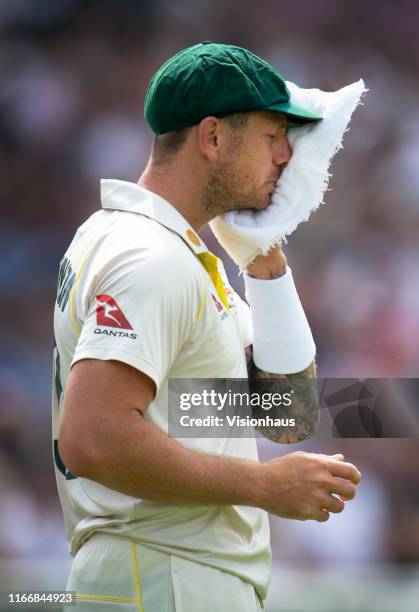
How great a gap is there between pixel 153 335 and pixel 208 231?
2979 mm

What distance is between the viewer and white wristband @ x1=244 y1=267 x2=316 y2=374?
2.03 metres

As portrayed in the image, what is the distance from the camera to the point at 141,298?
5.18 ft

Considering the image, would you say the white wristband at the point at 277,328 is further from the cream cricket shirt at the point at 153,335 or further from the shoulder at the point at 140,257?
the shoulder at the point at 140,257

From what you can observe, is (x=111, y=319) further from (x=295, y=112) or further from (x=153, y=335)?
(x=295, y=112)

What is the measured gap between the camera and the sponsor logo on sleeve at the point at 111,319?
5.11 feet

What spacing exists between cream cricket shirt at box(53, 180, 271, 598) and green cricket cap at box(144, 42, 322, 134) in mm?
180

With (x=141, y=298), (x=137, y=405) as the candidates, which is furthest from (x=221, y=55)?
(x=137, y=405)

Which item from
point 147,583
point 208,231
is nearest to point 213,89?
point 147,583

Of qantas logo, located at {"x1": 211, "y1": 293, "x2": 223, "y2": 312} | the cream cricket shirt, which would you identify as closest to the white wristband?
the cream cricket shirt

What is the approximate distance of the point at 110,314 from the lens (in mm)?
1577

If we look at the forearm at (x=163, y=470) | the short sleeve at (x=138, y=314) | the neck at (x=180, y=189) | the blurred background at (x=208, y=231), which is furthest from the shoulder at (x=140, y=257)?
the blurred background at (x=208, y=231)

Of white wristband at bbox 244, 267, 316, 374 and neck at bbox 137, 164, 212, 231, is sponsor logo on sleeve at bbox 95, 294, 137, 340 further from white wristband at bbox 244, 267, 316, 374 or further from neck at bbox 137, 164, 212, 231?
white wristband at bbox 244, 267, 316, 374

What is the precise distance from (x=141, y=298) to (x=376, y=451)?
9.85 ft

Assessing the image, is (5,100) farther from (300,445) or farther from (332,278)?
(300,445)
